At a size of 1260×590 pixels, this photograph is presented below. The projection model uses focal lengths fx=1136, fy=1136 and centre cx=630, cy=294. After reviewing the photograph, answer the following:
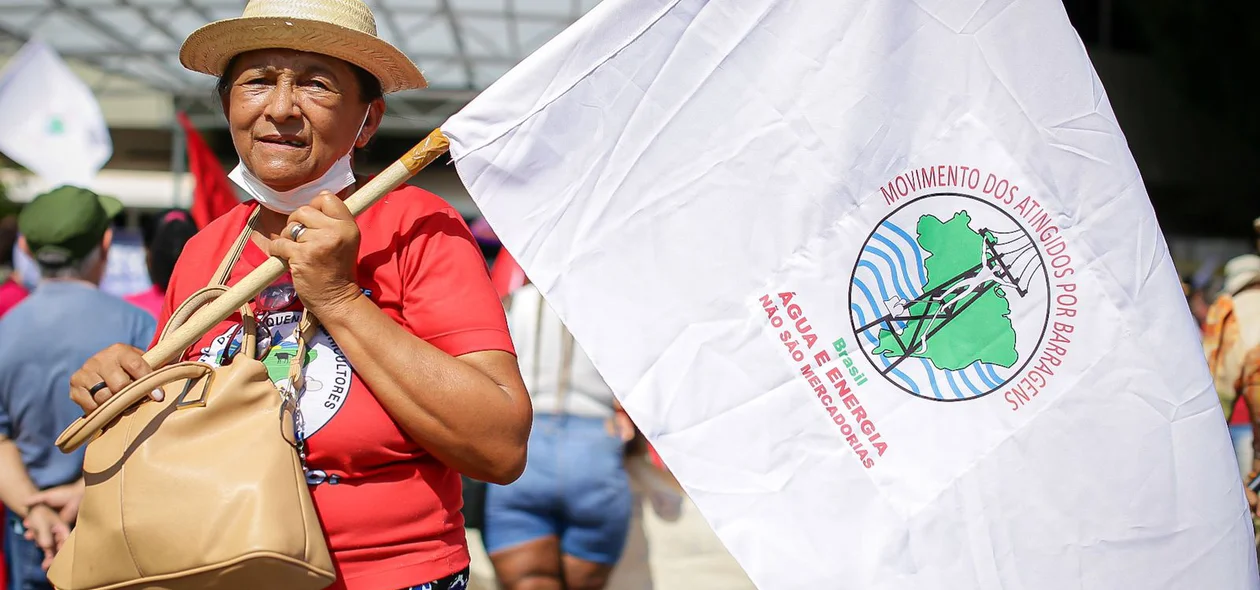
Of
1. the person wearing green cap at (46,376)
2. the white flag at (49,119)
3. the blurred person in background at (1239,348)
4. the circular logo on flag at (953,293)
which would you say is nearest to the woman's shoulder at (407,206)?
the circular logo on flag at (953,293)

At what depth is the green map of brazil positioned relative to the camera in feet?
5.60

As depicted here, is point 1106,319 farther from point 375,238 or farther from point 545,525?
point 545,525

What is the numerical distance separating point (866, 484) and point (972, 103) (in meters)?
0.60

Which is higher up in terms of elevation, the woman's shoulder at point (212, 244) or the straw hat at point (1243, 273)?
the woman's shoulder at point (212, 244)

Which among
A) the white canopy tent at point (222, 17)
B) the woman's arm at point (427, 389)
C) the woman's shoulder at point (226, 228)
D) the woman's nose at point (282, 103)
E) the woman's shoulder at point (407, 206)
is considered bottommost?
the woman's arm at point (427, 389)

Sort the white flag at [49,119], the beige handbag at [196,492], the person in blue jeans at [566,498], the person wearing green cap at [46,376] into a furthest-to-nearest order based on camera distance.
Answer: the white flag at [49,119] → the person in blue jeans at [566,498] → the person wearing green cap at [46,376] → the beige handbag at [196,492]

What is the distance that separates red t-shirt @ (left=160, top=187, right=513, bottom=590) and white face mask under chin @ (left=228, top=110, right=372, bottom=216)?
8 cm

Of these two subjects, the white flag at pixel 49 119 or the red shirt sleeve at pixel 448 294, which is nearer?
the red shirt sleeve at pixel 448 294

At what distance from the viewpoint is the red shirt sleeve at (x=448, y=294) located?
1.73 m

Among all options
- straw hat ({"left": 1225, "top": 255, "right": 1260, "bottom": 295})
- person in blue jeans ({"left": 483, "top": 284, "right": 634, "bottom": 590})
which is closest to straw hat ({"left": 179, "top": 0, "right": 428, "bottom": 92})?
person in blue jeans ({"left": 483, "top": 284, "right": 634, "bottom": 590})

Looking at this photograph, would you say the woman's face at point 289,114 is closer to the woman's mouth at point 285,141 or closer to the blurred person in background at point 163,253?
the woman's mouth at point 285,141

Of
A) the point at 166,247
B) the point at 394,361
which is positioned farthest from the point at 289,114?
the point at 166,247

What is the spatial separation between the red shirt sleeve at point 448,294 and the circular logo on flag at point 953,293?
556 mm

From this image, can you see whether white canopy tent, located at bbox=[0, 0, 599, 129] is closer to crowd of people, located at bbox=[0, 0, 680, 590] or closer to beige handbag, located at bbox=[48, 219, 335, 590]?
crowd of people, located at bbox=[0, 0, 680, 590]
